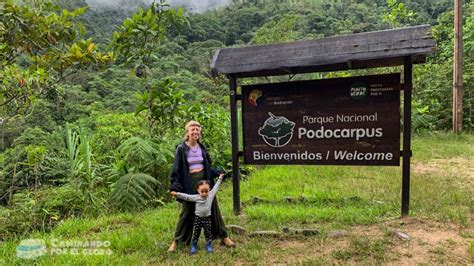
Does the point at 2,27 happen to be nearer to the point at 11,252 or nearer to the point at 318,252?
the point at 11,252

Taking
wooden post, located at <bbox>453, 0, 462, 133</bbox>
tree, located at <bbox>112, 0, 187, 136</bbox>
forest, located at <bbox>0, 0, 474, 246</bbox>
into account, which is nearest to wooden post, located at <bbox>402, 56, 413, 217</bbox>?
forest, located at <bbox>0, 0, 474, 246</bbox>

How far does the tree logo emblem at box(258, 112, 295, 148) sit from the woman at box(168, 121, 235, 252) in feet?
4.28

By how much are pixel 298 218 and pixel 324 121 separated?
1.33 meters

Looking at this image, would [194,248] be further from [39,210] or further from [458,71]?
[458,71]

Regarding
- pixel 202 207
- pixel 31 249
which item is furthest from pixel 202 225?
pixel 31 249

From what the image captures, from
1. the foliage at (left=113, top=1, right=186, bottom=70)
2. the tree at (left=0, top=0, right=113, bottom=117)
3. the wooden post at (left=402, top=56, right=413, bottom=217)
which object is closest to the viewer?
the tree at (left=0, top=0, right=113, bottom=117)

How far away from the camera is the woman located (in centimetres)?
403

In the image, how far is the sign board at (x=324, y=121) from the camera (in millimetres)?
4711

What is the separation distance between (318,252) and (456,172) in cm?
542

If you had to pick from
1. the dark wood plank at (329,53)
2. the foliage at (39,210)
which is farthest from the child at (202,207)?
the foliage at (39,210)

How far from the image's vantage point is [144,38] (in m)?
6.46

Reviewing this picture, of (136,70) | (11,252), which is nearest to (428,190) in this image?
(136,70)

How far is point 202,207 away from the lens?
3961mm

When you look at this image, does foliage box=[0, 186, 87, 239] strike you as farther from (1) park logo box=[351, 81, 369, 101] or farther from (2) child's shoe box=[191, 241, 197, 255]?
(1) park logo box=[351, 81, 369, 101]
